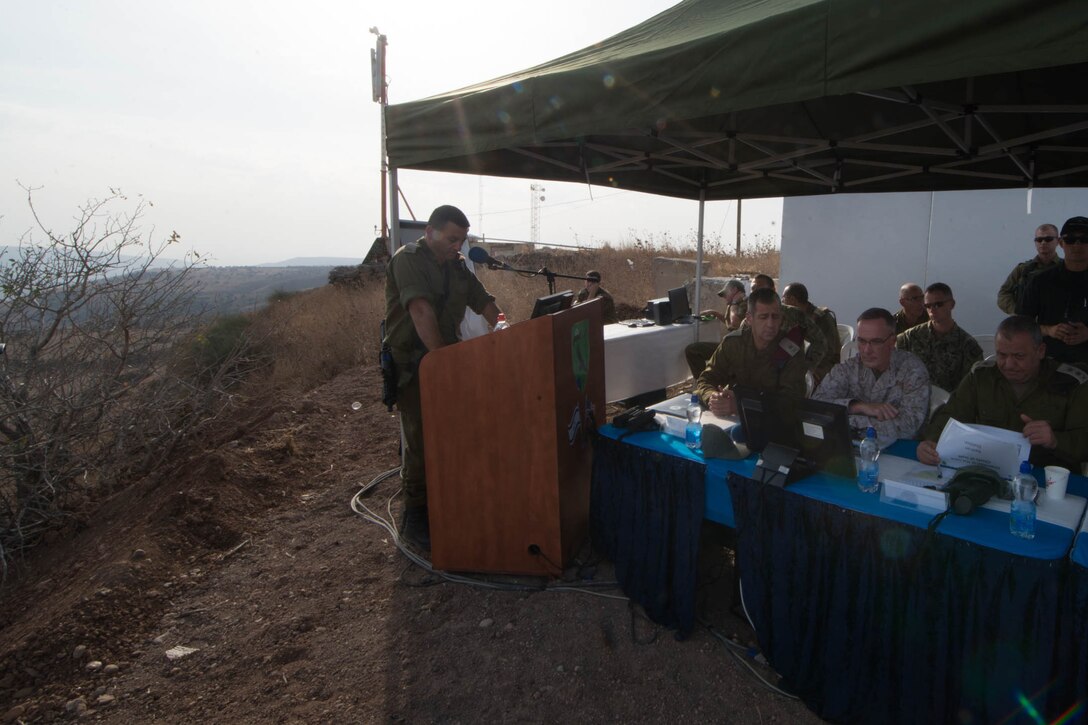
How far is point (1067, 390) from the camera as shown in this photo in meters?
2.47

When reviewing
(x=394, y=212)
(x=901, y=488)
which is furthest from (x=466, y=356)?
(x=901, y=488)

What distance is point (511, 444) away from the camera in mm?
2869

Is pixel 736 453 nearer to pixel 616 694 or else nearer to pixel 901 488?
pixel 901 488

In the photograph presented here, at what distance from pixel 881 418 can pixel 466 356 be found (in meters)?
1.89

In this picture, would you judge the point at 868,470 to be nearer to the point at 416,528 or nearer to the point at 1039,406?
the point at 1039,406

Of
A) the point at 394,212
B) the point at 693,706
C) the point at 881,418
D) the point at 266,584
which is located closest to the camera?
the point at 693,706

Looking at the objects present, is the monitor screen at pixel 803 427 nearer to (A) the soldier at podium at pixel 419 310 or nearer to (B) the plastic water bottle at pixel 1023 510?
(B) the plastic water bottle at pixel 1023 510

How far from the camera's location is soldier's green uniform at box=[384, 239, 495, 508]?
3248 millimetres

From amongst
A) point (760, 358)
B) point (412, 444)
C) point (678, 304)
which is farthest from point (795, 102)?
point (678, 304)

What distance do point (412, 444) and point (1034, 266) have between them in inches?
179

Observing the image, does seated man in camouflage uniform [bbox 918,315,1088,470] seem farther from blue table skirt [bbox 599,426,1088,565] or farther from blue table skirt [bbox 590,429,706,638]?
blue table skirt [bbox 590,429,706,638]

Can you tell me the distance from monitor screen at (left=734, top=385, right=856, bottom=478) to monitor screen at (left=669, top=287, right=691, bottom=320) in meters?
3.66

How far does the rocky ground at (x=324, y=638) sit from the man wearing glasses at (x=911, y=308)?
108 inches

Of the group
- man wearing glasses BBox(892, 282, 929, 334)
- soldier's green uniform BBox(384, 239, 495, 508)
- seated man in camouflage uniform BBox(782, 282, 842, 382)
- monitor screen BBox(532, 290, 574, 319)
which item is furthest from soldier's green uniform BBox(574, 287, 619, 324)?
man wearing glasses BBox(892, 282, 929, 334)
